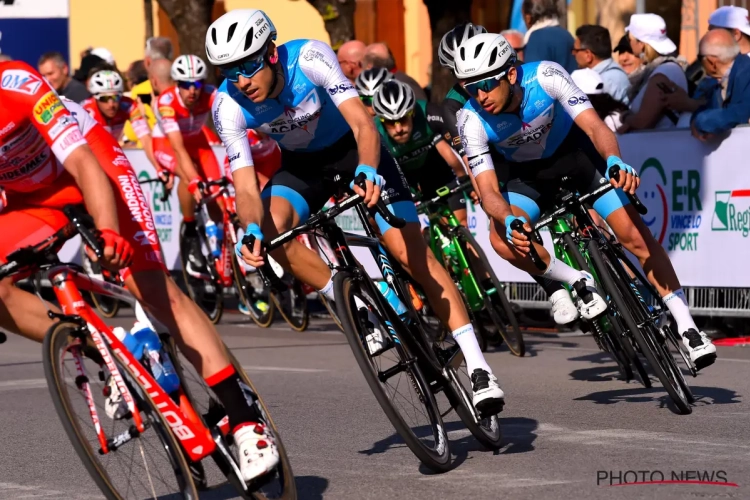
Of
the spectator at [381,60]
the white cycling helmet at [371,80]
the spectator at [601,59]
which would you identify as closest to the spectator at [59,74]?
the spectator at [381,60]

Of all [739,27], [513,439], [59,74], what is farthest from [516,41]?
[513,439]

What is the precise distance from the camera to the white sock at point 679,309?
26.7 ft

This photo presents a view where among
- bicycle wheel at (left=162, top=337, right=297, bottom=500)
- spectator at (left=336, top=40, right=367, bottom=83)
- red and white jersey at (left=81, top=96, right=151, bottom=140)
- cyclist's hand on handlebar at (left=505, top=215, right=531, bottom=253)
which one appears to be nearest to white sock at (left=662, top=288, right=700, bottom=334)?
cyclist's hand on handlebar at (left=505, top=215, right=531, bottom=253)

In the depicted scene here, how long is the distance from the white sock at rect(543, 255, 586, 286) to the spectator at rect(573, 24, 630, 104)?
4.78 m

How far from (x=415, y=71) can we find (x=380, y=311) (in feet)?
69.8

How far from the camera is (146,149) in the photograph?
15.3 metres

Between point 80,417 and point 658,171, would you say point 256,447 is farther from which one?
point 658,171

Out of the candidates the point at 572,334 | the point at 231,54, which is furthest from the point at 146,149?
the point at 231,54

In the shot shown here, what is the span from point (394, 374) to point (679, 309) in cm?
254

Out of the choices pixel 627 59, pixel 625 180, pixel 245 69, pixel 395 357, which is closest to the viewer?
pixel 395 357

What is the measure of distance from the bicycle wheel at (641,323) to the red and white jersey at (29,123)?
325 cm

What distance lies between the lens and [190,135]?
555 inches

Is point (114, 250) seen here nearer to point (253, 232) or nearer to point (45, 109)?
A: point (45, 109)

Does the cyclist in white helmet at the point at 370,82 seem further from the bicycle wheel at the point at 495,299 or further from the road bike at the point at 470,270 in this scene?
the bicycle wheel at the point at 495,299
